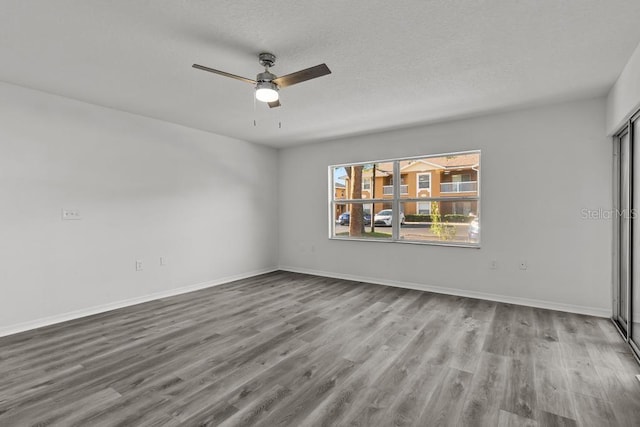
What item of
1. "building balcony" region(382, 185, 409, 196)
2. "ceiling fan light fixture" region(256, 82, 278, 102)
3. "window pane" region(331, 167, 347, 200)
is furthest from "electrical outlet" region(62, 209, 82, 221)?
"building balcony" region(382, 185, 409, 196)

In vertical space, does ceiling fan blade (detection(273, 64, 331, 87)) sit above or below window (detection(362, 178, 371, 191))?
above

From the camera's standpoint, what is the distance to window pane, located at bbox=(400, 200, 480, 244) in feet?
14.5

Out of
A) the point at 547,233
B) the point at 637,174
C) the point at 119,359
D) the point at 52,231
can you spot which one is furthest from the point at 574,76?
the point at 52,231

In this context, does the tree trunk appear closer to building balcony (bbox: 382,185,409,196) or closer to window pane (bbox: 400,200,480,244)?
building balcony (bbox: 382,185,409,196)

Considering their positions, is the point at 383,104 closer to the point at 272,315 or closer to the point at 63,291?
the point at 272,315

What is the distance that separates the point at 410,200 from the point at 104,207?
13.8 feet

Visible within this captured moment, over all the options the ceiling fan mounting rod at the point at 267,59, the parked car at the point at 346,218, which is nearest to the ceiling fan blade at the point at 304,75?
the ceiling fan mounting rod at the point at 267,59

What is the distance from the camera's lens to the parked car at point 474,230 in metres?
4.31

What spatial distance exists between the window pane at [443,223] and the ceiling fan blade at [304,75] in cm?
311

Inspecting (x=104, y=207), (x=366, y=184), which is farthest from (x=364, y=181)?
(x=104, y=207)

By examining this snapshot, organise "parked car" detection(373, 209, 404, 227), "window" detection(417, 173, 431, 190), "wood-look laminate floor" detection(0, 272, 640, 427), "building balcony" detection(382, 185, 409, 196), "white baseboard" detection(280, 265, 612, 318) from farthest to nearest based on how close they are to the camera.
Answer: "parked car" detection(373, 209, 404, 227) → "building balcony" detection(382, 185, 409, 196) → "window" detection(417, 173, 431, 190) → "white baseboard" detection(280, 265, 612, 318) → "wood-look laminate floor" detection(0, 272, 640, 427)

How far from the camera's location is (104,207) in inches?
149

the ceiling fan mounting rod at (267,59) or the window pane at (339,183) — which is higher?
the ceiling fan mounting rod at (267,59)

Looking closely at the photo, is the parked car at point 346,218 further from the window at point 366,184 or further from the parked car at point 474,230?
the parked car at point 474,230
